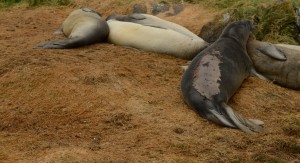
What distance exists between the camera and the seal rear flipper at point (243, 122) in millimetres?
4875

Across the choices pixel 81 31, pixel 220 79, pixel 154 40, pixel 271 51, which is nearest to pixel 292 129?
pixel 220 79

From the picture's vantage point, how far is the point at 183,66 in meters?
6.78

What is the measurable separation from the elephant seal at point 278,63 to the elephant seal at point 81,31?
2.48 m

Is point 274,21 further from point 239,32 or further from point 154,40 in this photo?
point 154,40

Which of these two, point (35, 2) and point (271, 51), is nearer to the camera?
point (271, 51)

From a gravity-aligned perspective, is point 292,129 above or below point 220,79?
below

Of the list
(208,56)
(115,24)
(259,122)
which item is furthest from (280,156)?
(115,24)

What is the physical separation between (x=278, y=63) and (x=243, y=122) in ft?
6.77

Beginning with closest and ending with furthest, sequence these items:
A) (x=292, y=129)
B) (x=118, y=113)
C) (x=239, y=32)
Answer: (x=292, y=129), (x=118, y=113), (x=239, y=32)

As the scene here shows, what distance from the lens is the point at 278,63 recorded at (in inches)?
265

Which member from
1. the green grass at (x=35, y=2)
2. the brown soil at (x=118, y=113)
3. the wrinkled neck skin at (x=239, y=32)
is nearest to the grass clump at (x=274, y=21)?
the wrinkled neck skin at (x=239, y=32)

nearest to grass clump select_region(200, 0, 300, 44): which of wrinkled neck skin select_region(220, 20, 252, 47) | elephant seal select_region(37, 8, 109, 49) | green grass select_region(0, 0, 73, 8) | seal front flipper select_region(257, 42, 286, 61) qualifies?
wrinkled neck skin select_region(220, 20, 252, 47)

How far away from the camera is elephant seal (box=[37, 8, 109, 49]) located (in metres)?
7.45

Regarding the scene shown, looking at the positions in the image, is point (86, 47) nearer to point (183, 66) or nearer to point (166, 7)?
point (183, 66)
